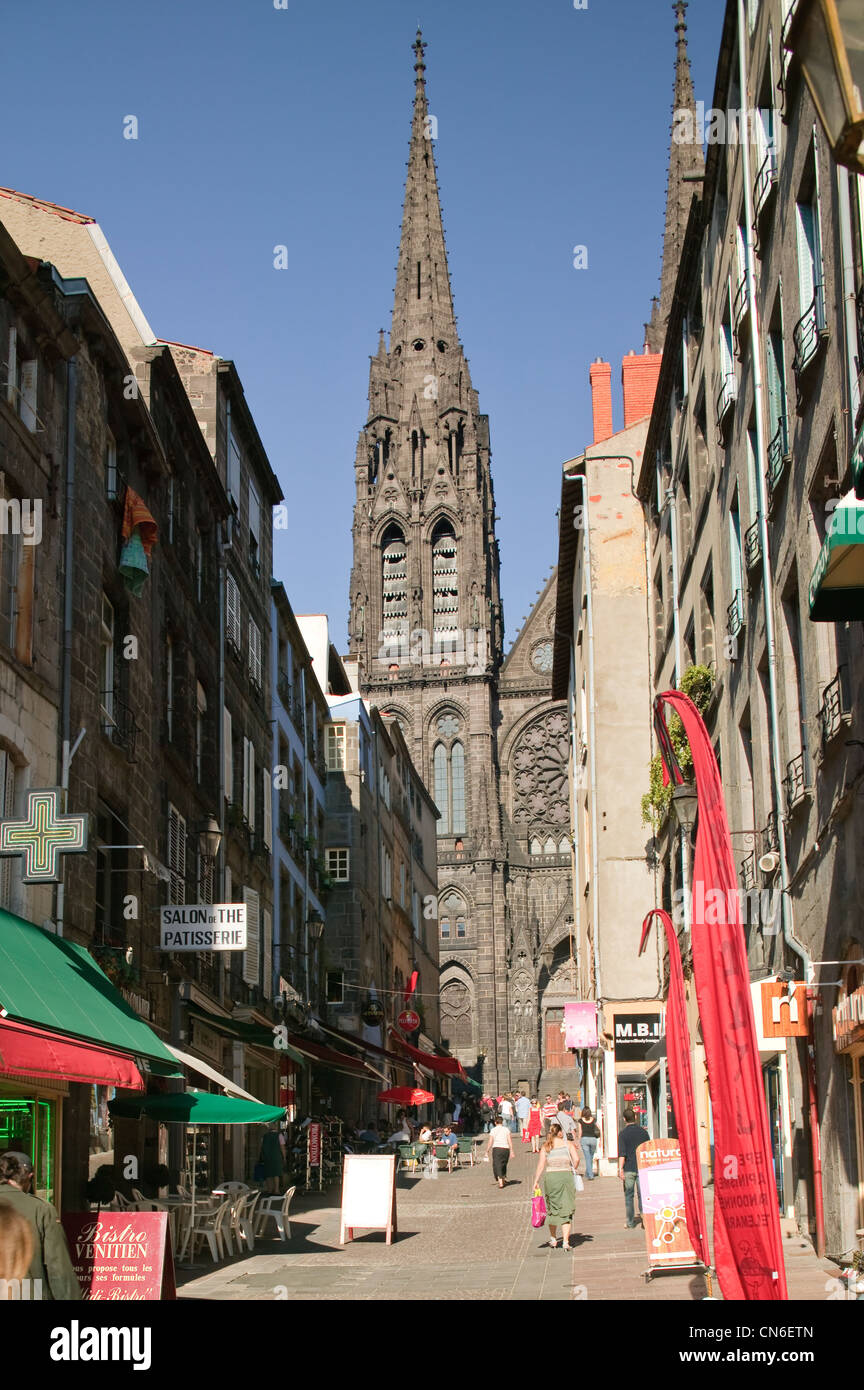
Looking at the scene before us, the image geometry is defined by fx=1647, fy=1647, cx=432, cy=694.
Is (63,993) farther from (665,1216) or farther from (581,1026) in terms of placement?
(581,1026)

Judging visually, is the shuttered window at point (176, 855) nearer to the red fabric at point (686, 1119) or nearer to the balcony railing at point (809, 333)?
the red fabric at point (686, 1119)

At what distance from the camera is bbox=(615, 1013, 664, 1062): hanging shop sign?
3456 centimetres

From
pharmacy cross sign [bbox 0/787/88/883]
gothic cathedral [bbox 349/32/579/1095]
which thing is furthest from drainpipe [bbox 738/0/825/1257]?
gothic cathedral [bbox 349/32/579/1095]

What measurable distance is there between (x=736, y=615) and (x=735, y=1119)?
515 inches

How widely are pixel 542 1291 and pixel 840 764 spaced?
16.9 feet

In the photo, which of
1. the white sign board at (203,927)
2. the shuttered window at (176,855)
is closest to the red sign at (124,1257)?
the white sign board at (203,927)

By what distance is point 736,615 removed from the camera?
20.2 metres

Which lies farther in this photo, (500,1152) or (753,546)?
(500,1152)

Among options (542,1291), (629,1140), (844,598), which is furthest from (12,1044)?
(629,1140)

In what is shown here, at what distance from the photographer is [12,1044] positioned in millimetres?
11625

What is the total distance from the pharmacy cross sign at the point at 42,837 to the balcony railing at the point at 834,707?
21.2ft

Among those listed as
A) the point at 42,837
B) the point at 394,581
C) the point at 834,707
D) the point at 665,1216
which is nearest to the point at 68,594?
the point at 42,837

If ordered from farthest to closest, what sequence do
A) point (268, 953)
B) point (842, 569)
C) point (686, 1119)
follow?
point (268, 953), point (686, 1119), point (842, 569)

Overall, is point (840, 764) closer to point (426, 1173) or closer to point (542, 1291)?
point (542, 1291)
